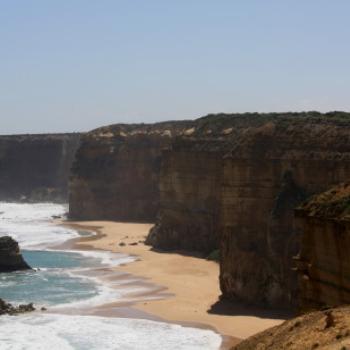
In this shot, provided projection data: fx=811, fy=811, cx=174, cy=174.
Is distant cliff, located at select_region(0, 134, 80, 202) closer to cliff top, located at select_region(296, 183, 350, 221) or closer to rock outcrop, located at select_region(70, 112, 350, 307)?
rock outcrop, located at select_region(70, 112, 350, 307)

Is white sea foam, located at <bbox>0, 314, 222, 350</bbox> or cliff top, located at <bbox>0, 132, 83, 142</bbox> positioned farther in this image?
cliff top, located at <bbox>0, 132, 83, 142</bbox>

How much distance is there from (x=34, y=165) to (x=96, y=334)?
117 meters

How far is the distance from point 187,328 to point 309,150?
469 inches

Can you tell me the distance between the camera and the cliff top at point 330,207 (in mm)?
20216

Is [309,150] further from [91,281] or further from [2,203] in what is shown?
[2,203]

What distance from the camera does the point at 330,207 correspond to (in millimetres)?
20781

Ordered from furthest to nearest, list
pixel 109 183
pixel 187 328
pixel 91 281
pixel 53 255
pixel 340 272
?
pixel 109 183, pixel 53 255, pixel 91 281, pixel 187 328, pixel 340 272

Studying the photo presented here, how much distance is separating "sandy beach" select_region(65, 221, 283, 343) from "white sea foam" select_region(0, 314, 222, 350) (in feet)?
5.23

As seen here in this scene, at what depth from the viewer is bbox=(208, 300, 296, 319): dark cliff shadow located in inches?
1644

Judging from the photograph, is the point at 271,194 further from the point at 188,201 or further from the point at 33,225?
the point at 33,225

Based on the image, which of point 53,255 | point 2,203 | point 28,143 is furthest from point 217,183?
point 28,143

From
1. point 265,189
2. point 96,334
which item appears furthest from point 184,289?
point 96,334

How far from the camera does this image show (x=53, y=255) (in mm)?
74500

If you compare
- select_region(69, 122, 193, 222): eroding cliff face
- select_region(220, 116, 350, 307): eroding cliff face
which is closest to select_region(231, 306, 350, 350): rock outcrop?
select_region(220, 116, 350, 307): eroding cliff face
